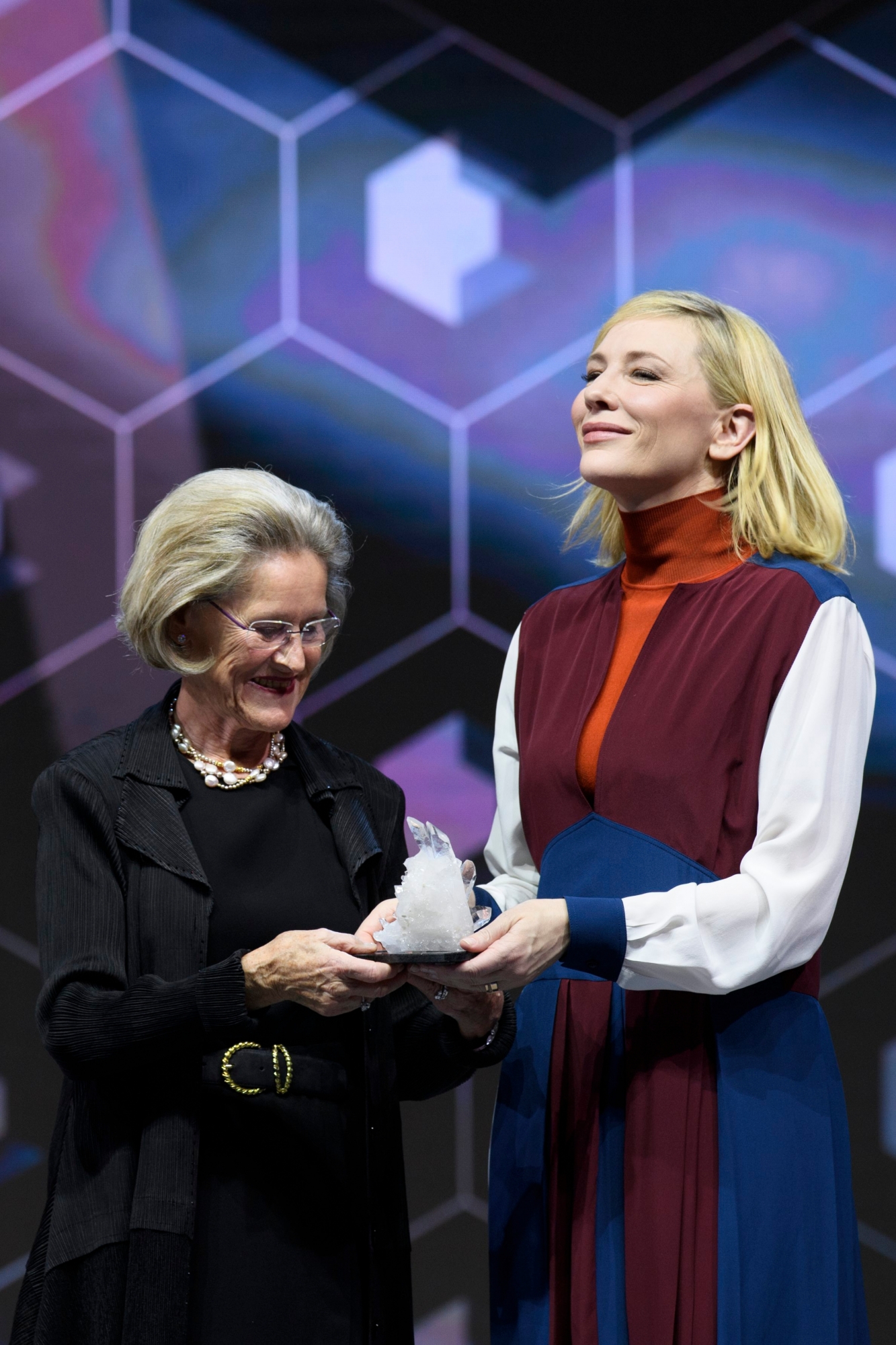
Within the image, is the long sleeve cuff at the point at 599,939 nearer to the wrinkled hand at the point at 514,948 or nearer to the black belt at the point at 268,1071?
the wrinkled hand at the point at 514,948

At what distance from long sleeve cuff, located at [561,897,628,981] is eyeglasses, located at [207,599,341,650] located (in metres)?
0.46

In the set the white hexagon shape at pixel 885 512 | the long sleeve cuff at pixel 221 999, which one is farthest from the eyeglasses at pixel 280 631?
the white hexagon shape at pixel 885 512

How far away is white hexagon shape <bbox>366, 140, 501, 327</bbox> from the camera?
9.11ft

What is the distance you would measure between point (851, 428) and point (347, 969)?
1.77m

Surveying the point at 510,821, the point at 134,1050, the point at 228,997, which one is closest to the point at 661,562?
the point at 510,821

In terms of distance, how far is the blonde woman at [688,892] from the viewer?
4.97 ft

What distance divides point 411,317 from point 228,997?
1670 mm

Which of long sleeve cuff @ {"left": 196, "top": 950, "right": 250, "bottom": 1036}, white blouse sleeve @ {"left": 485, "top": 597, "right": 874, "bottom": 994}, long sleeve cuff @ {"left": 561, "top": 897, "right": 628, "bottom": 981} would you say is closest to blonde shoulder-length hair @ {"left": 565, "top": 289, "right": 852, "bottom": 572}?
white blouse sleeve @ {"left": 485, "top": 597, "right": 874, "bottom": 994}

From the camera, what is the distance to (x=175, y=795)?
164cm

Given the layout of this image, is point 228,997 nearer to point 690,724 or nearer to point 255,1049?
point 255,1049

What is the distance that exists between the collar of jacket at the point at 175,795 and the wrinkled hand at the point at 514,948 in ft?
0.79

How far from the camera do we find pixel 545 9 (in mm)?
2805

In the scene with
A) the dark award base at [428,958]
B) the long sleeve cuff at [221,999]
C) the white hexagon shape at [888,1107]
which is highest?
the dark award base at [428,958]

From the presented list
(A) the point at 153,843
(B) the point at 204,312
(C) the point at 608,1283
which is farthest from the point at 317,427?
(C) the point at 608,1283
